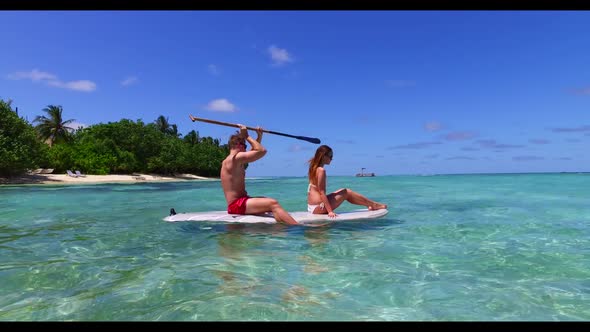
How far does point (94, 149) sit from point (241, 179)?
50.9 metres

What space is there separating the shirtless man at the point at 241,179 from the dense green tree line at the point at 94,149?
119 ft

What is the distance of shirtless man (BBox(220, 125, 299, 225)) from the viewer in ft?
22.3

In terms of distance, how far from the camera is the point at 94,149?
50.2 meters

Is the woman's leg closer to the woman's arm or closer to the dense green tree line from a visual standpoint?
the woman's arm

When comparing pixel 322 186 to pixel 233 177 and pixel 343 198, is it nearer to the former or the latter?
pixel 343 198

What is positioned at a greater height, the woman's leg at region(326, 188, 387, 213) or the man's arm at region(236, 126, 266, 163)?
the man's arm at region(236, 126, 266, 163)

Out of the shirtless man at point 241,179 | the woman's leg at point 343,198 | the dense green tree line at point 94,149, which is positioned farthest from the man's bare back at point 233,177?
the dense green tree line at point 94,149

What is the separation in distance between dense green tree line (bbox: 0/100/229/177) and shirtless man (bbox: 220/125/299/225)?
1432 inches

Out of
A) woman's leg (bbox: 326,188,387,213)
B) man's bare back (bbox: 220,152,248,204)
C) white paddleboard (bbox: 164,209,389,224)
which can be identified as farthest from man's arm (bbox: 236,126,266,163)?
woman's leg (bbox: 326,188,387,213)
